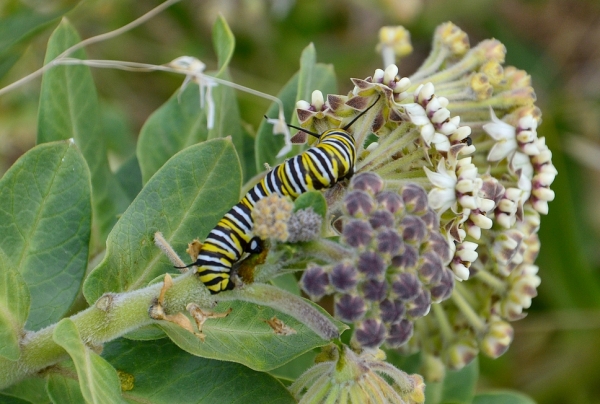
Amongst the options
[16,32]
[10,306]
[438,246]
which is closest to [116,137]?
[16,32]

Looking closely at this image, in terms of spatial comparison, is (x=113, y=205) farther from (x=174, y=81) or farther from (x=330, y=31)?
(x=330, y=31)

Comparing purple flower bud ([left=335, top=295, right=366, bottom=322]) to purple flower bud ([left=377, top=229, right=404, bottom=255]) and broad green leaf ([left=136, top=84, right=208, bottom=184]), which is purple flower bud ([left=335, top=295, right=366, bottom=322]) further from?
broad green leaf ([left=136, top=84, right=208, bottom=184])

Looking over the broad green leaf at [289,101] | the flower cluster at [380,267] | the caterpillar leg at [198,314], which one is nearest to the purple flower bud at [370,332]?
the flower cluster at [380,267]

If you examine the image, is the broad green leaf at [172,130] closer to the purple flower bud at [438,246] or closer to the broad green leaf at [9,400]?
the broad green leaf at [9,400]

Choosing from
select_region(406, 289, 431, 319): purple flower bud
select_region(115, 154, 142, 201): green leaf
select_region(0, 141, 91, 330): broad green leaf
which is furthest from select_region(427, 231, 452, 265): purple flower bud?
select_region(115, 154, 142, 201): green leaf

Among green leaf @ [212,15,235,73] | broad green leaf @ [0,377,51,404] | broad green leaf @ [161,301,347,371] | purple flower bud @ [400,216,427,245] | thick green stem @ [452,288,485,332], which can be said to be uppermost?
green leaf @ [212,15,235,73]

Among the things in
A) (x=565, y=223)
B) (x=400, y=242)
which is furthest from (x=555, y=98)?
(x=400, y=242)
